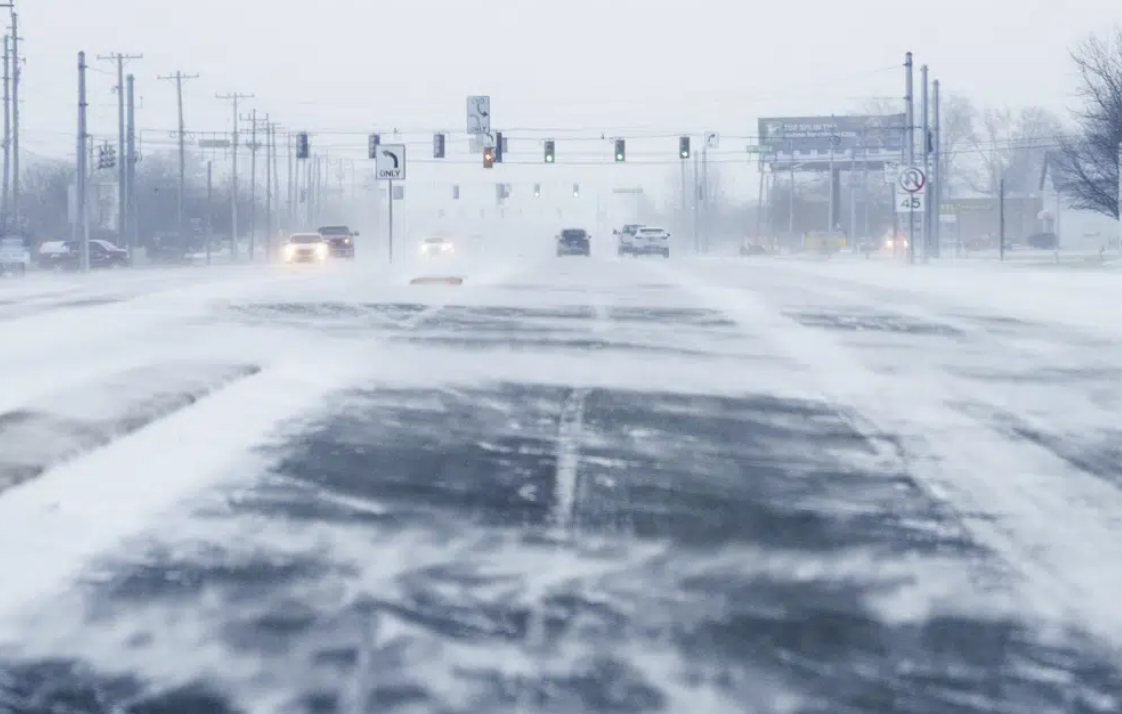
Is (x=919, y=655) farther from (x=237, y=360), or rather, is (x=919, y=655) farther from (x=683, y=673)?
(x=237, y=360)

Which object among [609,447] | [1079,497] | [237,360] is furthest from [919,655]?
[237,360]

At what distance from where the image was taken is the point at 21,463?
1067cm

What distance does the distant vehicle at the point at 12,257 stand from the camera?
63406mm

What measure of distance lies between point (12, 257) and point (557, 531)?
58522 millimetres

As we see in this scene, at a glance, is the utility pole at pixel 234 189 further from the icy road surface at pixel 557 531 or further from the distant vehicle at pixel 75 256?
the icy road surface at pixel 557 531

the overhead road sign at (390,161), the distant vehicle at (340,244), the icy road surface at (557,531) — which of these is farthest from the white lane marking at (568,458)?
the distant vehicle at (340,244)

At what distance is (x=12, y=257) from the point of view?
209 feet

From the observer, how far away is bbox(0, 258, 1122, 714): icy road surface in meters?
6.13

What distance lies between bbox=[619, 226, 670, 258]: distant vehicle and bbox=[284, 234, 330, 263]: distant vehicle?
18.8 metres

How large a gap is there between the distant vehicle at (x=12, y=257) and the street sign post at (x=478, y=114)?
20370 millimetres

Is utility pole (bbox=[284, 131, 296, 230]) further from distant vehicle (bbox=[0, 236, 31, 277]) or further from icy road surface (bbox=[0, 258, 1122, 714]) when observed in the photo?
icy road surface (bbox=[0, 258, 1122, 714])

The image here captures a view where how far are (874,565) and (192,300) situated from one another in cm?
2384

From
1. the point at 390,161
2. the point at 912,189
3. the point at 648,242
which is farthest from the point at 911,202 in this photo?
the point at 648,242

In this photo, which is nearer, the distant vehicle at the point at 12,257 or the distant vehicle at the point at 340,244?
the distant vehicle at the point at 12,257
